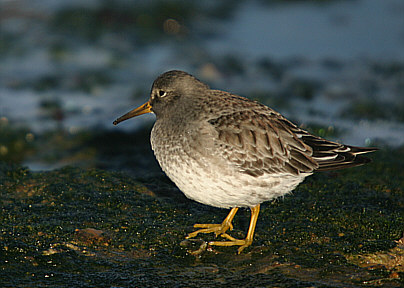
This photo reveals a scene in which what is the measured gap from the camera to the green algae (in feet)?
16.6

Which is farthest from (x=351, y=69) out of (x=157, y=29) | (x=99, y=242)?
(x=99, y=242)

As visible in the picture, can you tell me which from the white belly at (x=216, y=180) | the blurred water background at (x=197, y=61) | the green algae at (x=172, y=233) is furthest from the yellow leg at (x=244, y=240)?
the blurred water background at (x=197, y=61)

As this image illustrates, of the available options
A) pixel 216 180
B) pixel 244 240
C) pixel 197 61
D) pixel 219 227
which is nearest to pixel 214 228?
pixel 219 227

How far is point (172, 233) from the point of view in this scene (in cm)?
593

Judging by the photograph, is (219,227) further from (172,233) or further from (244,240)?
(172,233)

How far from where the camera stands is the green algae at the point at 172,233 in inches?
199

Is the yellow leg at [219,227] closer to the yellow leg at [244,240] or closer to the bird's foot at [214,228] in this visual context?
the bird's foot at [214,228]

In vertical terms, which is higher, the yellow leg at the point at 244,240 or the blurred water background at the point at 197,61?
the blurred water background at the point at 197,61

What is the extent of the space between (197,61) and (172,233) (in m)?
9.19

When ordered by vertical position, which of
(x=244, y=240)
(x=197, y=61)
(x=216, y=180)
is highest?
(x=197, y=61)

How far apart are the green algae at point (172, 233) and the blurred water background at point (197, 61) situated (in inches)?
107

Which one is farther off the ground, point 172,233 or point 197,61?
point 197,61

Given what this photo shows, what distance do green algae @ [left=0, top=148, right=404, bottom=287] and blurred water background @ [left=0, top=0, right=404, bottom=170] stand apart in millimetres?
2726

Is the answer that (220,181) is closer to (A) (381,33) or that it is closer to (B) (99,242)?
(B) (99,242)
